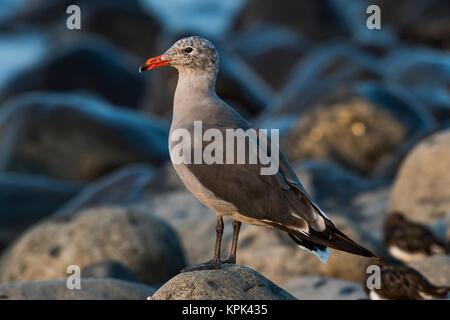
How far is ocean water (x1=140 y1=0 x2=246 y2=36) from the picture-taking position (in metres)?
38.1

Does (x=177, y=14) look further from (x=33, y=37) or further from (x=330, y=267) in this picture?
(x=330, y=267)

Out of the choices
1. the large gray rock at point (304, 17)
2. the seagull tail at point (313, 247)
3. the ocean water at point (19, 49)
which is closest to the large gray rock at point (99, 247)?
the seagull tail at point (313, 247)

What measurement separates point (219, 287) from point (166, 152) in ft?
31.8

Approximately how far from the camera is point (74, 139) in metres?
14.5

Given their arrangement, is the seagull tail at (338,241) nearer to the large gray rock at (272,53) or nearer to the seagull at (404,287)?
the seagull at (404,287)

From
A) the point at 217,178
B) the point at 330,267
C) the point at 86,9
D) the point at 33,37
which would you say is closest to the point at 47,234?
the point at 330,267

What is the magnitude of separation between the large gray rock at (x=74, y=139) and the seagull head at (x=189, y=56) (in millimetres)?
8751

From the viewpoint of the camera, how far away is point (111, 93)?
69.0 feet

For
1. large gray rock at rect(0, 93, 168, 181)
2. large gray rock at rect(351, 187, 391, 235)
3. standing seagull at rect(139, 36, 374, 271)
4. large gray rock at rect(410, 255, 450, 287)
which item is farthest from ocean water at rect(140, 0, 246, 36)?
standing seagull at rect(139, 36, 374, 271)

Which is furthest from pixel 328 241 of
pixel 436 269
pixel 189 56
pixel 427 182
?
pixel 427 182

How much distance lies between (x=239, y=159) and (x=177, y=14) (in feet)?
113

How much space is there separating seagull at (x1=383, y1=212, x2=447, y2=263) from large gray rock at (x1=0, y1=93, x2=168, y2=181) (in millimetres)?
6365

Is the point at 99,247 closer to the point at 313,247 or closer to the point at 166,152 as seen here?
the point at 313,247

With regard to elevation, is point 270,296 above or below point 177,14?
below
